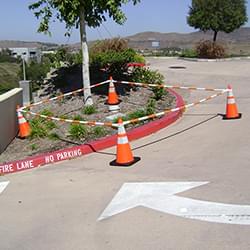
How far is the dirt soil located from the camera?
8.69m

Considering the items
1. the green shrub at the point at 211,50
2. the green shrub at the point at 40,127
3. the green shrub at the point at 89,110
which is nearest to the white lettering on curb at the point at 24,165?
the green shrub at the point at 40,127

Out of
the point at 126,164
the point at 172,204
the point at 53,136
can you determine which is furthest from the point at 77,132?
the point at 172,204

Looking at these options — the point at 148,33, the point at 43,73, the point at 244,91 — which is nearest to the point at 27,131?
the point at 244,91

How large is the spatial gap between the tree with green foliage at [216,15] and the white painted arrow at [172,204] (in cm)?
2749

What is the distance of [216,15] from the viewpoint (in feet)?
105

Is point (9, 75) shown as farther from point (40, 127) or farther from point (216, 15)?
point (216, 15)

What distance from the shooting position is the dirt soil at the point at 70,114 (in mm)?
8688

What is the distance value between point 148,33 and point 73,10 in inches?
2950

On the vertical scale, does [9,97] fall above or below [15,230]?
above

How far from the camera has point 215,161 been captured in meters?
6.86

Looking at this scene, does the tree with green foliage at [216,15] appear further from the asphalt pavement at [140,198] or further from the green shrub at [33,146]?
the green shrub at [33,146]

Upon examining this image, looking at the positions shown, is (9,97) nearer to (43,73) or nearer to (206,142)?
(206,142)

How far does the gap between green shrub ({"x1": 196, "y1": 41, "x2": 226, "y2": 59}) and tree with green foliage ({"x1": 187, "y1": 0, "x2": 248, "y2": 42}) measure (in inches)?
98.7

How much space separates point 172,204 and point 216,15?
28.7 metres
